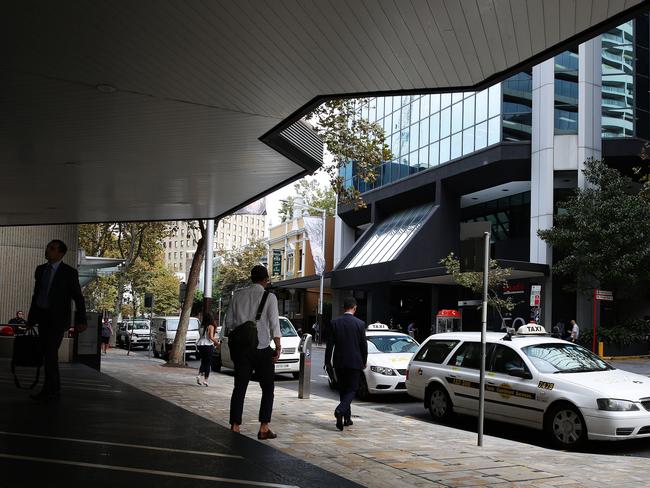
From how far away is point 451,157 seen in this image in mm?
40281

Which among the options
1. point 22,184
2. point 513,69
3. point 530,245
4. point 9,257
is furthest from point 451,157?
point 513,69

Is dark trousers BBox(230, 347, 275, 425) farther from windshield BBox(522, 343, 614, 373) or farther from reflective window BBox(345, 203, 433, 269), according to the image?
reflective window BBox(345, 203, 433, 269)

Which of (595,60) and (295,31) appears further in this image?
(595,60)

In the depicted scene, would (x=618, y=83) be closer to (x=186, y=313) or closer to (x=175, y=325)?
(x=175, y=325)

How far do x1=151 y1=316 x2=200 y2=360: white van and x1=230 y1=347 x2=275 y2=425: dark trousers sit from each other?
21232 millimetres

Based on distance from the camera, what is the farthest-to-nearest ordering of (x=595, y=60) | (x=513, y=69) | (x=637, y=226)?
(x=595, y=60) < (x=637, y=226) < (x=513, y=69)

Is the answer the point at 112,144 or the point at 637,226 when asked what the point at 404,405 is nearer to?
the point at 112,144

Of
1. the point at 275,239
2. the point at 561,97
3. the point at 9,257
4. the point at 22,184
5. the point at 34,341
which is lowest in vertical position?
the point at 34,341

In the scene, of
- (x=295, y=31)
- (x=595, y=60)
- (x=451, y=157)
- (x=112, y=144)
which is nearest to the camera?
(x=295, y=31)

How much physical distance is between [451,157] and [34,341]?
3448 cm

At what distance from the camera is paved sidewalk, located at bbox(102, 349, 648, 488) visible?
6.30m

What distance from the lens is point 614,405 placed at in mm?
8922

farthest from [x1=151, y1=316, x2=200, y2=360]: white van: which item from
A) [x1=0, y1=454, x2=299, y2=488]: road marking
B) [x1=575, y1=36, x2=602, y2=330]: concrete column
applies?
[x1=0, y1=454, x2=299, y2=488]: road marking

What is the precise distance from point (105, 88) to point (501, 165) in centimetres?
3071
